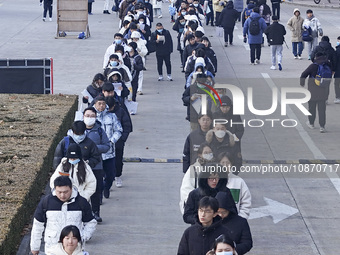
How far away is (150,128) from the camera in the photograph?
19312 mm

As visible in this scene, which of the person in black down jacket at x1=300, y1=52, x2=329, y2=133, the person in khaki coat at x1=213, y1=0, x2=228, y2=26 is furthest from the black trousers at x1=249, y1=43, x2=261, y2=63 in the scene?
the person in khaki coat at x1=213, y1=0, x2=228, y2=26

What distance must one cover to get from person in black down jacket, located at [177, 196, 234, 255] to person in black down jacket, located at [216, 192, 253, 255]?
250 millimetres

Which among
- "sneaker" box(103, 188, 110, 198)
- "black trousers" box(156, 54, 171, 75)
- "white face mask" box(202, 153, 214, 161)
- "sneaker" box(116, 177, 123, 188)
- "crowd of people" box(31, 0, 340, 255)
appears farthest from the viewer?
"black trousers" box(156, 54, 171, 75)

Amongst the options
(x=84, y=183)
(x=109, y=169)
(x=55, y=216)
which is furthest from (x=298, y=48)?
(x=55, y=216)

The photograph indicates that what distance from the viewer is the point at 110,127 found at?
13203 mm

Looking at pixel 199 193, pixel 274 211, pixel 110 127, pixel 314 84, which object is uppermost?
pixel 199 193

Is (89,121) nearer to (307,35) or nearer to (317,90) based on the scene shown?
(317,90)

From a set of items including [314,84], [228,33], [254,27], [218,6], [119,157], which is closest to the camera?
[119,157]

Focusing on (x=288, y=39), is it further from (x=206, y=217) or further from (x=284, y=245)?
(x=206, y=217)

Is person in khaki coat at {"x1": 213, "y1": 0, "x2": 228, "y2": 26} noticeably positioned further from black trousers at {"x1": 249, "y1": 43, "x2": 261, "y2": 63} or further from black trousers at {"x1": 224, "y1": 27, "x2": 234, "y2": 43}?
black trousers at {"x1": 249, "y1": 43, "x2": 261, "y2": 63}

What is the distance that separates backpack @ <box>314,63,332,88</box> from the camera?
61.1ft

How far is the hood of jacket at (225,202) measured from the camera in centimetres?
877

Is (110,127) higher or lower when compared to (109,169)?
higher

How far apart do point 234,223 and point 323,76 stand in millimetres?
10330
